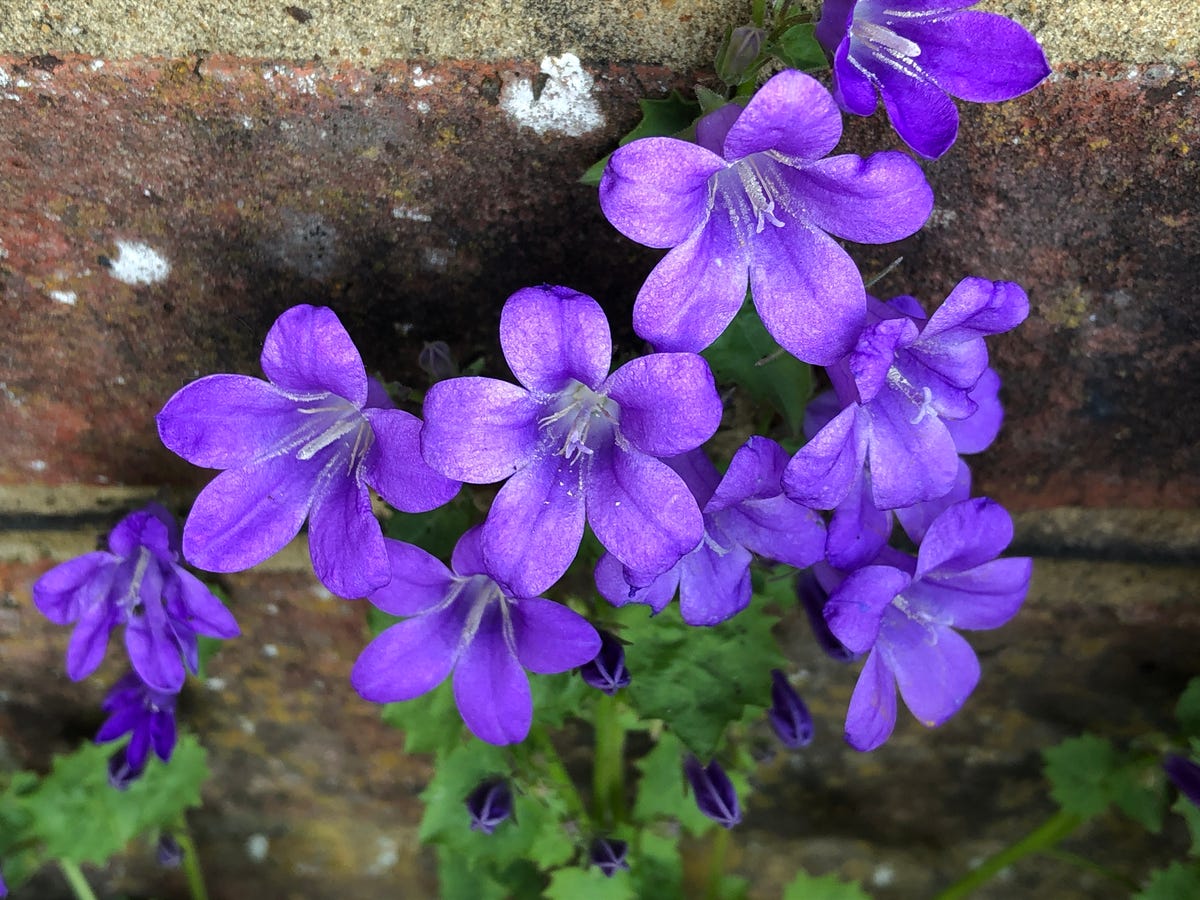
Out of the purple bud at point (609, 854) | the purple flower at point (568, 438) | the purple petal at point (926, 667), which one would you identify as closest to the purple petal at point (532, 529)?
the purple flower at point (568, 438)

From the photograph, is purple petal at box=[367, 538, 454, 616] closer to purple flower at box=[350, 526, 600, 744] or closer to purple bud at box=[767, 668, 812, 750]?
purple flower at box=[350, 526, 600, 744]

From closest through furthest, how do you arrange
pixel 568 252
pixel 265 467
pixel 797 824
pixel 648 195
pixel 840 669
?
pixel 648 195 < pixel 265 467 < pixel 568 252 < pixel 840 669 < pixel 797 824

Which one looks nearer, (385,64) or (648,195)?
(648,195)

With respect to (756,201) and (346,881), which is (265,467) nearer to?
(756,201)

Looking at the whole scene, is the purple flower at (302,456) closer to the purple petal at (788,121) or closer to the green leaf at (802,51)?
the purple petal at (788,121)

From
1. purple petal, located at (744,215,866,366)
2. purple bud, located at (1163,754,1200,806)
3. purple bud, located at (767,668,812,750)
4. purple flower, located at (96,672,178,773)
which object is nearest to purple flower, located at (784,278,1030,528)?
purple petal, located at (744,215,866,366)

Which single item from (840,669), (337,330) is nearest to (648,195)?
(337,330)
